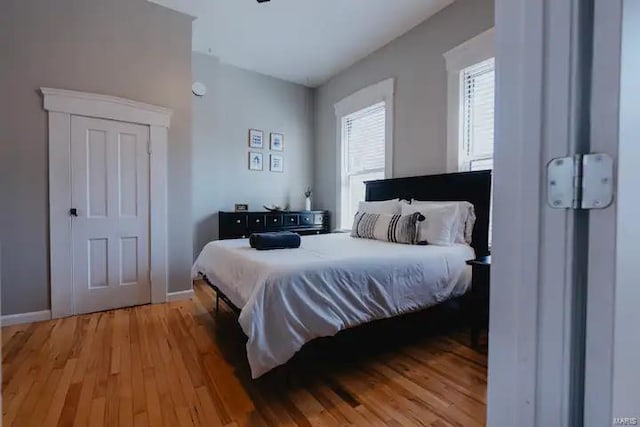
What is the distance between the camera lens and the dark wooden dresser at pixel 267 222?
13.9 feet

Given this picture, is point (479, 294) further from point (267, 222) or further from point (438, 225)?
point (267, 222)

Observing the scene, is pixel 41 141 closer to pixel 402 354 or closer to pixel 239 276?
pixel 239 276

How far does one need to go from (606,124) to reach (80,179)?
3616mm

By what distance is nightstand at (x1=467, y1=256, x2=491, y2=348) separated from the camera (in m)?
2.22

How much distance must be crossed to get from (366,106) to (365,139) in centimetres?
44

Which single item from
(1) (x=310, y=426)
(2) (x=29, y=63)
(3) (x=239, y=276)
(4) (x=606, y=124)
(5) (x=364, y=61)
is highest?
(5) (x=364, y=61)

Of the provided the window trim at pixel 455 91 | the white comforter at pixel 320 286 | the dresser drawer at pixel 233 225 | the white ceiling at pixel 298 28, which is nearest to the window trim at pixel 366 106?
the white ceiling at pixel 298 28

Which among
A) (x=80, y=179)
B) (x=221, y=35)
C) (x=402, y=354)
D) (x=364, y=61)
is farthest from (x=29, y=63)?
(x=402, y=354)

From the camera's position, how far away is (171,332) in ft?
8.34

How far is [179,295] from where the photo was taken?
340 centimetres

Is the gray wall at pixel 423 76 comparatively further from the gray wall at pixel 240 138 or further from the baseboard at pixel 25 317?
the baseboard at pixel 25 317

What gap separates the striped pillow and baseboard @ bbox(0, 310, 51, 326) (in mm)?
2947

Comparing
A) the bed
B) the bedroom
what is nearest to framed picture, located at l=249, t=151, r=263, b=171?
the bedroom

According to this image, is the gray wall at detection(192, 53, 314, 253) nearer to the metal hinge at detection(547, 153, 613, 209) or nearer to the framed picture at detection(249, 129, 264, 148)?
the framed picture at detection(249, 129, 264, 148)
